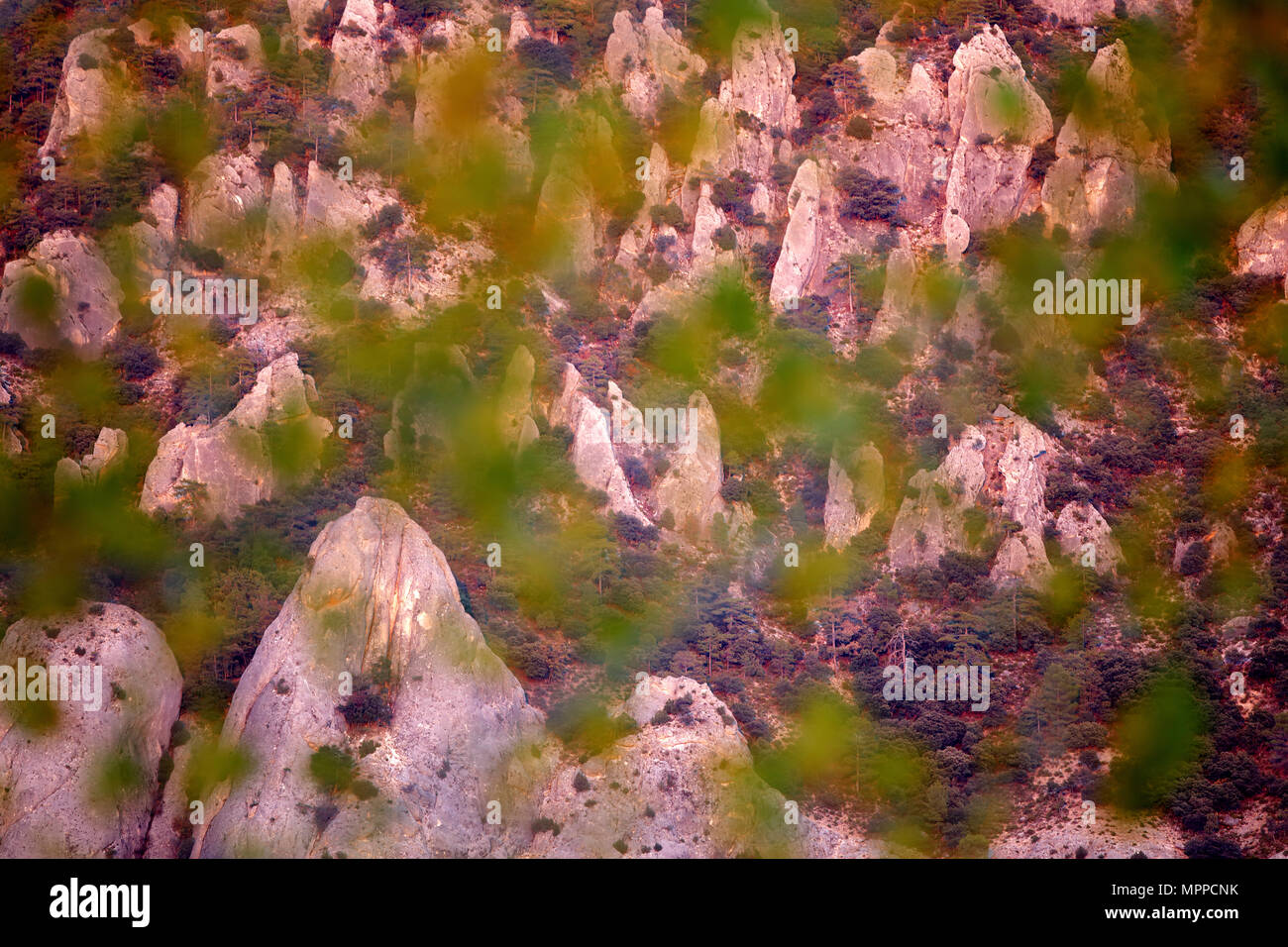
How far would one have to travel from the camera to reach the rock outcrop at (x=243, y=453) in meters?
69.1

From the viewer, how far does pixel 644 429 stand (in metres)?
74.8

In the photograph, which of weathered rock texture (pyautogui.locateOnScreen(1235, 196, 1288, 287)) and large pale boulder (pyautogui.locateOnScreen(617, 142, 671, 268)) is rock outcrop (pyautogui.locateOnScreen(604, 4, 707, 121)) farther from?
weathered rock texture (pyautogui.locateOnScreen(1235, 196, 1288, 287))

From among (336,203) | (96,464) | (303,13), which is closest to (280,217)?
(336,203)

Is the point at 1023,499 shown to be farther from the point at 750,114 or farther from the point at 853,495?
the point at 750,114

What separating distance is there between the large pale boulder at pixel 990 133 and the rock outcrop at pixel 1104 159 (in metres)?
1.52

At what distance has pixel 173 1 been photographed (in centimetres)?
9094

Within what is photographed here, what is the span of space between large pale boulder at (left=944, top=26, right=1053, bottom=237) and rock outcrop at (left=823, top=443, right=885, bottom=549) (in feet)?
56.5

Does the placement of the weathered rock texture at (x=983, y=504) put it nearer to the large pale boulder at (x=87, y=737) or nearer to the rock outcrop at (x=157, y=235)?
the large pale boulder at (x=87, y=737)

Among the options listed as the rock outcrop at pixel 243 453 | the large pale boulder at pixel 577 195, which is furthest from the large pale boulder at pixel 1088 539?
the rock outcrop at pixel 243 453

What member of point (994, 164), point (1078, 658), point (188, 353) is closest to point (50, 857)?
point (188, 353)

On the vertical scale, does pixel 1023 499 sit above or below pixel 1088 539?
above

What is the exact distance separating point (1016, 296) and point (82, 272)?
4155 cm

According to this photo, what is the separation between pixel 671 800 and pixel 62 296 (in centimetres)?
3700

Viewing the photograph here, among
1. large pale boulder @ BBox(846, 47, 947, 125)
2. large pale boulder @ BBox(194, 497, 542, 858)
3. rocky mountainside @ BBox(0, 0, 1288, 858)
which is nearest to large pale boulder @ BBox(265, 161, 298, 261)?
rocky mountainside @ BBox(0, 0, 1288, 858)
